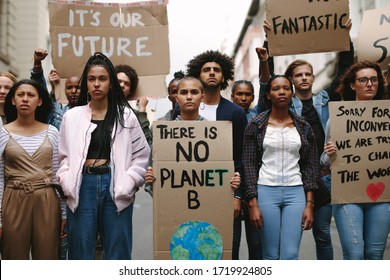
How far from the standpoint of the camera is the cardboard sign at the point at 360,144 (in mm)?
3926

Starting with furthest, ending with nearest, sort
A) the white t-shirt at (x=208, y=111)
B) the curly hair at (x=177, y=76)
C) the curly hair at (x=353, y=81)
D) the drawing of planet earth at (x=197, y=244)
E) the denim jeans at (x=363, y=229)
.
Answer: the curly hair at (x=177, y=76) → the white t-shirt at (x=208, y=111) → the curly hair at (x=353, y=81) → the denim jeans at (x=363, y=229) → the drawing of planet earth at (x=197, y=244)

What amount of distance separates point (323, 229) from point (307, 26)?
5.85 ft

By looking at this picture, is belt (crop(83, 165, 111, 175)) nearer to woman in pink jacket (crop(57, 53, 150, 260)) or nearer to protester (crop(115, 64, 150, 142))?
woman in pink jacket (crop(57, 53, 150, 260))

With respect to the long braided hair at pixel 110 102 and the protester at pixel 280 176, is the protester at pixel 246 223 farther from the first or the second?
the long braided hair at pixel 110 102

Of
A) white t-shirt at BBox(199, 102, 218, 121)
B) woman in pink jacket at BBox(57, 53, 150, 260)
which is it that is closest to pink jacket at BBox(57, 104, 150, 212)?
woman in pink jacket at BBox(57, 53, 150, 260)

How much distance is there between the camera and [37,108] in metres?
4.07

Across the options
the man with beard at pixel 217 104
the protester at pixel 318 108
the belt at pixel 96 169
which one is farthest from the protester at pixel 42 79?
the protester at pixel 318 108

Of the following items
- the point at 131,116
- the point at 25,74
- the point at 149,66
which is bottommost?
the point at 131,116

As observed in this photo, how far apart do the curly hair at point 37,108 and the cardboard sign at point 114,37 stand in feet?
2.80

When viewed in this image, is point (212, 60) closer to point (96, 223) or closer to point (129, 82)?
point (129, 82)

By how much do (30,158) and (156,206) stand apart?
3.05 feet

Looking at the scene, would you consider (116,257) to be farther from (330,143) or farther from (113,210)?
(330,143)
